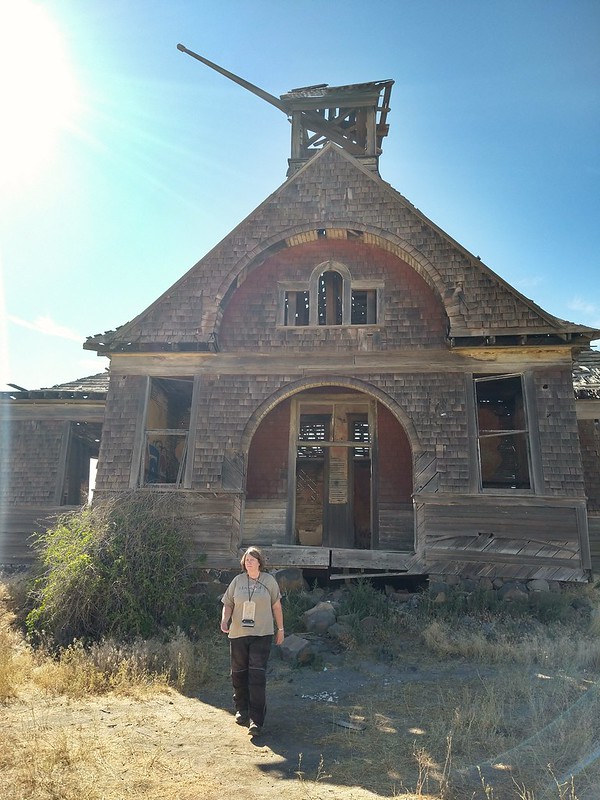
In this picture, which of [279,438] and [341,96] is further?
[341,96]

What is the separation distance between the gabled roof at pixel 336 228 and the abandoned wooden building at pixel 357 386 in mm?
36

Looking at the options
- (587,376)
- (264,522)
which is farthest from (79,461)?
(587,376)

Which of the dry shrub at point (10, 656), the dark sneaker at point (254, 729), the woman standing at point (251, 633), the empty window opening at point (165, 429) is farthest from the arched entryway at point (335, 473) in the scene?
the dark sneaker at point (254, 729)

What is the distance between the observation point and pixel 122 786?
14.0 ft

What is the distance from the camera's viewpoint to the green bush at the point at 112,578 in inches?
341

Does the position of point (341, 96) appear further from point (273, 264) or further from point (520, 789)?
point (520, 789)

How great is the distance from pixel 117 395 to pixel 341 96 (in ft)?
36.8

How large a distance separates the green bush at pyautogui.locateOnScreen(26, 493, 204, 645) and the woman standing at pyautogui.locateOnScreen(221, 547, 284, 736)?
337 centimetres

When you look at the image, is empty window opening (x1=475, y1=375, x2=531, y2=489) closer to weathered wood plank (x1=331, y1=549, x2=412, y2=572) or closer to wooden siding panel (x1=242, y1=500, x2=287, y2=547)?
weathered wood plank (x1=331, y1=549, x2=412, y2=572)

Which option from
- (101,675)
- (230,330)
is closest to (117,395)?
(230,330)

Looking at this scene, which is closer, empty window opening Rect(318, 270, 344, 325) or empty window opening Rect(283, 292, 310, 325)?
empty window opening Rect(283, 292, 310, 325)

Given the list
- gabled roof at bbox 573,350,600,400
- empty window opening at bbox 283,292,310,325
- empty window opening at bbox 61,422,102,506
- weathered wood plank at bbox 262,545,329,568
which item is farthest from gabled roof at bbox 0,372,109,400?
gabled roof at bbox 573,350,600,400

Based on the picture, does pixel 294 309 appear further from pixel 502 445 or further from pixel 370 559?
pixel 502 445

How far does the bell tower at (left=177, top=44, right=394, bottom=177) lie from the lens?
16578 mm
